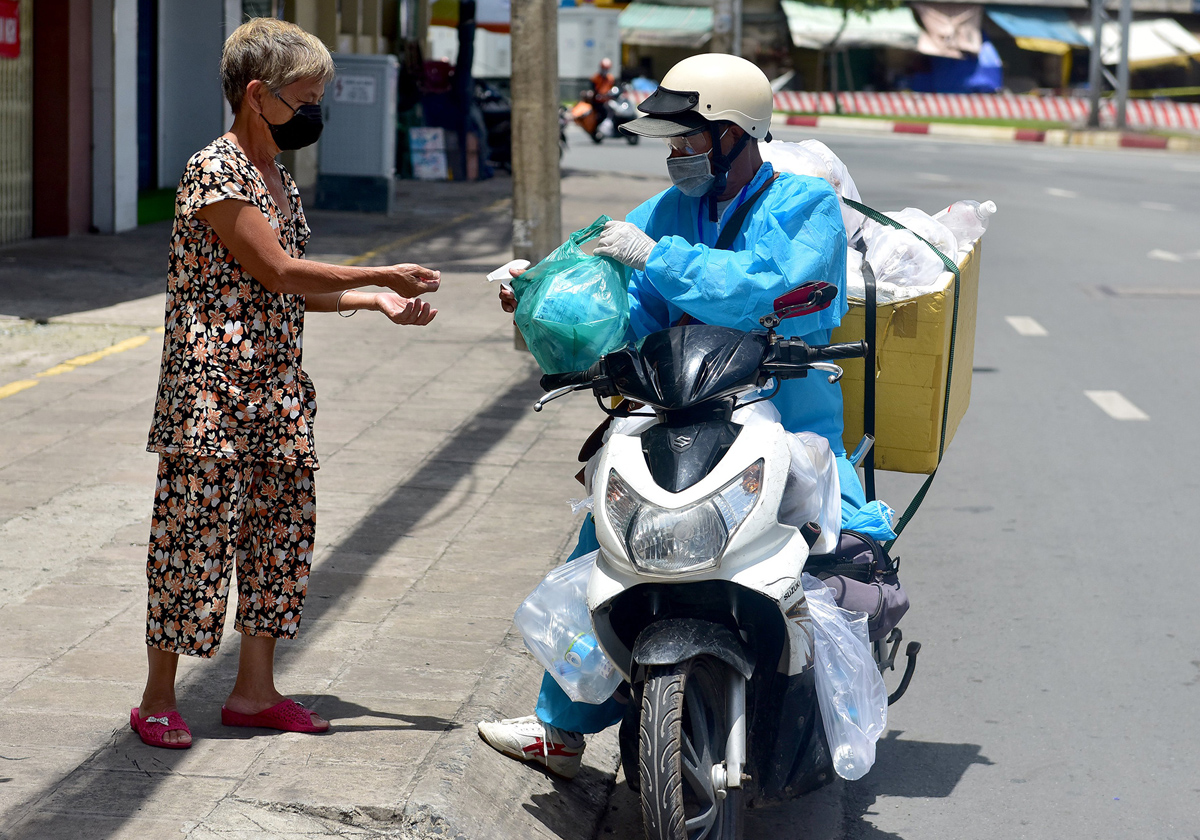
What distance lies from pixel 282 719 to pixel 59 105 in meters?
10.6

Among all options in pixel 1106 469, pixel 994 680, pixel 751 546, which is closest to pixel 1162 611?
pixel 994 680

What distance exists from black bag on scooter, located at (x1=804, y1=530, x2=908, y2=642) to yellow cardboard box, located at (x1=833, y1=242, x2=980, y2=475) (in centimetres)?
40

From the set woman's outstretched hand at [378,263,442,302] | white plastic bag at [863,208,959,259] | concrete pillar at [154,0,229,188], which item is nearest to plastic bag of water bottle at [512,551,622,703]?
woman's outstretched hand at [378,263,442,302]

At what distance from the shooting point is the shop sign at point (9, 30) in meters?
12.2

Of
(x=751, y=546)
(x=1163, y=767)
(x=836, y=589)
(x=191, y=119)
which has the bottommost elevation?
(x=1163, y=767)

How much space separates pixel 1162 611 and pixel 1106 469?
6.68 ft

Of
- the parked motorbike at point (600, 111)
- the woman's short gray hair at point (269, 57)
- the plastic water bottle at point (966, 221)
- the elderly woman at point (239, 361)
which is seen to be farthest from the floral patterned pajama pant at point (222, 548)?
the parked motorbike at point (600, 111)

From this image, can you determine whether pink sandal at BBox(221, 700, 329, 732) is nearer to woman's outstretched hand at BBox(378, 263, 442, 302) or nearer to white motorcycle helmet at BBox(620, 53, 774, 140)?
woman's outstretched hand at BBox(378, 263, 442, 302)

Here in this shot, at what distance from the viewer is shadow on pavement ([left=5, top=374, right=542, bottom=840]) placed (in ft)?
10.6

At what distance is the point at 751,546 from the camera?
3.07m

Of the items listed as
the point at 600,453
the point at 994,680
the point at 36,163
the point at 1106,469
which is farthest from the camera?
the point at 36,163

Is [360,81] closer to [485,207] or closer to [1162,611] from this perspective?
[485,207]

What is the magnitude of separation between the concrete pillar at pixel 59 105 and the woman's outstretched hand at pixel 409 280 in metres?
10.5

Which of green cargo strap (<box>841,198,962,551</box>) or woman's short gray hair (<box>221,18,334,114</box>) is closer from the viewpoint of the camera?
woman's short gray hair (<box>221,18,334,114</box>)
